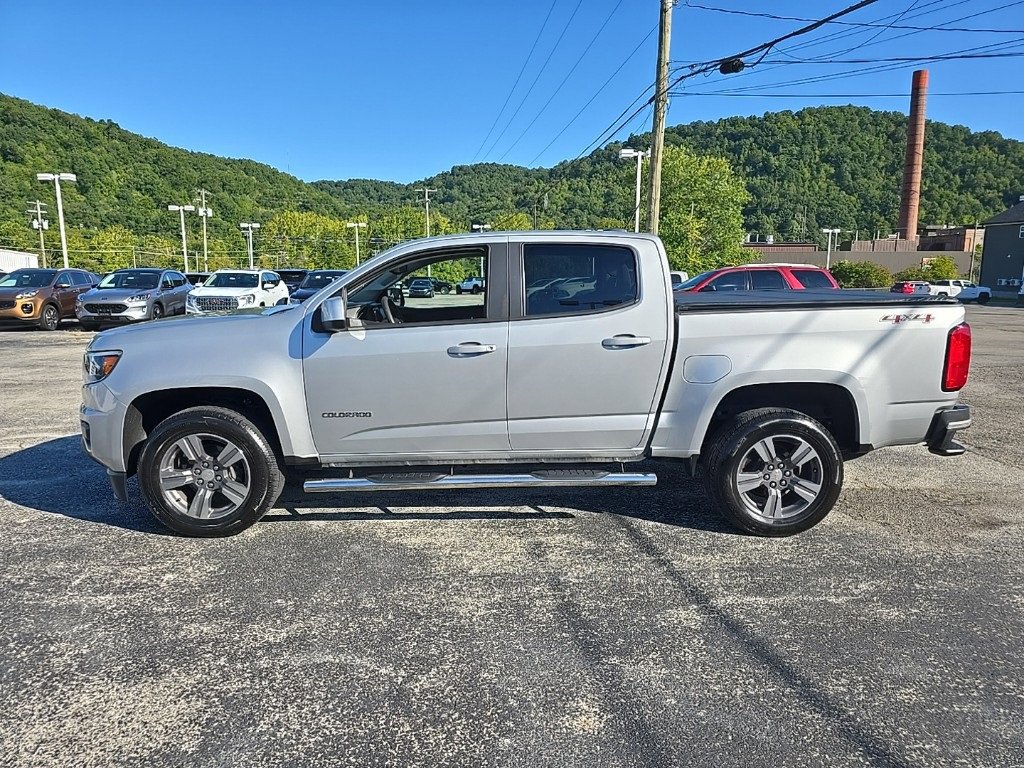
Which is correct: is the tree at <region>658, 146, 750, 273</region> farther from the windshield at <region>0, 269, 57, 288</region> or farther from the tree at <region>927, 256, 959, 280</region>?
the windshield at <region>0, 269, 57, 288</region>

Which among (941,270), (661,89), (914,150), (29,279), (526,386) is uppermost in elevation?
(914,150)

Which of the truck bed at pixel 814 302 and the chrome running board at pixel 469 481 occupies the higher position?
the truck bed at pixel 814 302

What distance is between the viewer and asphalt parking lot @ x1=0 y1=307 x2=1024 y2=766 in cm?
254

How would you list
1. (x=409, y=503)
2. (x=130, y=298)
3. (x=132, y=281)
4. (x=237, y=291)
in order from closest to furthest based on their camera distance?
(x=409, y=503)
(x=130, y=298)
(x=132, y=281)
(x=237, y=291)

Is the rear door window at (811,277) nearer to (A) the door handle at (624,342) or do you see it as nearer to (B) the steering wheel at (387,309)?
(A) the door handle at (624,342)

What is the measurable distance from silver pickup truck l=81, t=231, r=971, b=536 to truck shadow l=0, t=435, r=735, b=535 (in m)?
0.47

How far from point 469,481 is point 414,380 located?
2.40ft

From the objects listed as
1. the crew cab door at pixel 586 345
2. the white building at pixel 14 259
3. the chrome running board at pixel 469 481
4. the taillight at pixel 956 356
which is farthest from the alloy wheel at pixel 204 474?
the white building at pixel 14 259

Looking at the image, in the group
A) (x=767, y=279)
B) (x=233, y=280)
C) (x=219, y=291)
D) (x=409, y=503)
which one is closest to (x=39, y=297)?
(x=219, y=291)

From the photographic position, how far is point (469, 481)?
4.35 m

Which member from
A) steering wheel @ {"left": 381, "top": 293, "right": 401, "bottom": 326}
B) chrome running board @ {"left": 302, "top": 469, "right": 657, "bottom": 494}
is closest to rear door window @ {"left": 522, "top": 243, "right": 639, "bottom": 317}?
steering wheel @ {"left": 381, "top": 293, "right": 401, "bottom": 326}

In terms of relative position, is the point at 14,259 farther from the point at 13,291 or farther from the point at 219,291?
the point at 219,291

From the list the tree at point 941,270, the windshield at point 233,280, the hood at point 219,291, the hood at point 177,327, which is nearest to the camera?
the hood at point 177,327

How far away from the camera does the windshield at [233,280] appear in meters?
21.5
